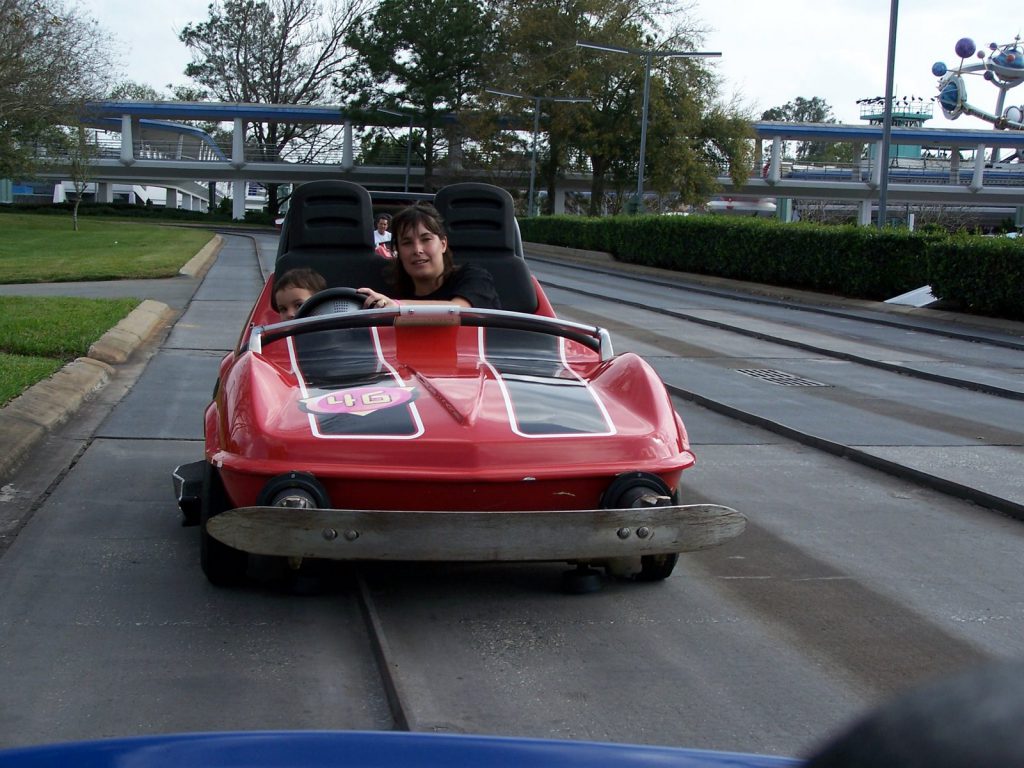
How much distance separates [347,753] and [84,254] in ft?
98.8

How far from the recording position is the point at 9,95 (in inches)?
1407

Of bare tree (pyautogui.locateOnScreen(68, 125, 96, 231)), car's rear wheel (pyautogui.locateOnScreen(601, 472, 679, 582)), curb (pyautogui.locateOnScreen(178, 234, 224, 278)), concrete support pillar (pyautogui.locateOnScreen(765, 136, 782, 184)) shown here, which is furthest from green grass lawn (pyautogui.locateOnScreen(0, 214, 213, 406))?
concrete support pillar (pyautogui.locateOnScreen(765, 136, 782, 184))

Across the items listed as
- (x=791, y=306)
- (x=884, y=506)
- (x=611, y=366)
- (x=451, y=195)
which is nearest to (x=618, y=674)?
(x=611, y=366)

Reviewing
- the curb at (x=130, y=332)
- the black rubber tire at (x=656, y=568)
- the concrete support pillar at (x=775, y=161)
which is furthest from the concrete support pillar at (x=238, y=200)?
the black rubber tire at (x=656, y=568)

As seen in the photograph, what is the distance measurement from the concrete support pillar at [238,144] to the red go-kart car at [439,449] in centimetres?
7235

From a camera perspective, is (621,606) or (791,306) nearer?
(621,606)

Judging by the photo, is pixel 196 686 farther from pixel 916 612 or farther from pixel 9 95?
pixel 9 95

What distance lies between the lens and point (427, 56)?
69.8 m

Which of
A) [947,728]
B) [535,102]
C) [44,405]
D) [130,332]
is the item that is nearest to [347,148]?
[535,102]

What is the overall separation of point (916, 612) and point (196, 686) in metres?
2.64

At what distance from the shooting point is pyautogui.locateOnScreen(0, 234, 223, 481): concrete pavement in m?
6.96

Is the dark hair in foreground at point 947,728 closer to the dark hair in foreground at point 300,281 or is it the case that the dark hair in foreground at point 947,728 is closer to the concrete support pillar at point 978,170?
the dark hair in foreground at point 300,281

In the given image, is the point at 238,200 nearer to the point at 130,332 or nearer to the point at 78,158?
the point at 78,158

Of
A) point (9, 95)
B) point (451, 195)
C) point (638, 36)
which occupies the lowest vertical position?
point (451, 195)
